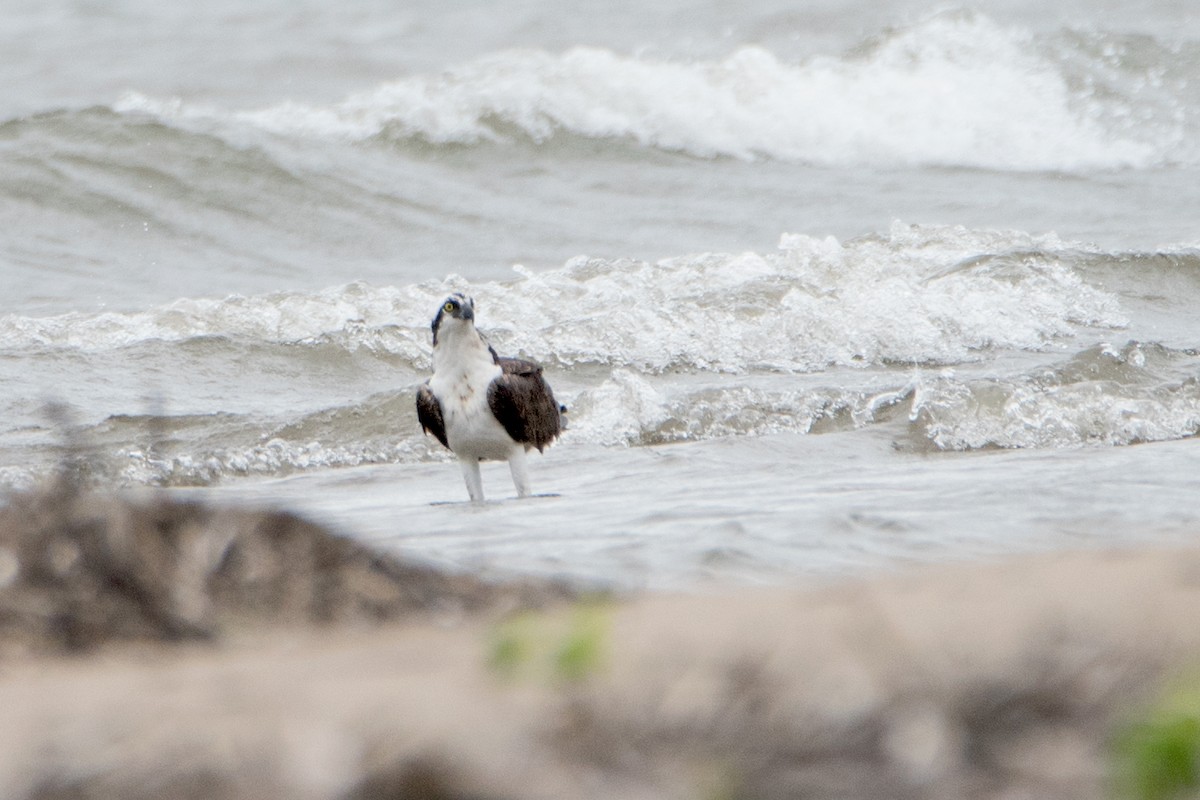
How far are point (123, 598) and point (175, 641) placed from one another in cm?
17

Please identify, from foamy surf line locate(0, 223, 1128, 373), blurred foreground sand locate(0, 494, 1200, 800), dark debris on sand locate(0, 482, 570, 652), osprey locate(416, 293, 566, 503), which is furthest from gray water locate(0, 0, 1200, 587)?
blurred foreground sand locate(0, 494, 1200, 800)

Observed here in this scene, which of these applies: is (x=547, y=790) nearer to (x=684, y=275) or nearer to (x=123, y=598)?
(x=123, y=598)

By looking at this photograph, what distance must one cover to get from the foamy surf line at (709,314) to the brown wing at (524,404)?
12.1 ft

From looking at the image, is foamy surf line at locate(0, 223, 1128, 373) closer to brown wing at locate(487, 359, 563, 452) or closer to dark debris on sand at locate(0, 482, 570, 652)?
brown wing at locate(487, 359, 563, 452)

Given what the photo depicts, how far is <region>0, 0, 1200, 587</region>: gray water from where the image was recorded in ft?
22.8

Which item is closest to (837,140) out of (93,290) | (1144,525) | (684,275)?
(684,275)

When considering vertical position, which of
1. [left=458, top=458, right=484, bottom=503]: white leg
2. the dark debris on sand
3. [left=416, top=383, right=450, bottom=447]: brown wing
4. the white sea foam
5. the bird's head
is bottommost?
[left=458, top=458, right=484, bottom=503]: white leg

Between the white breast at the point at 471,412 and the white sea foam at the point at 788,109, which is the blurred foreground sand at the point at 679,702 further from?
the white sea foam at the point at 788,109

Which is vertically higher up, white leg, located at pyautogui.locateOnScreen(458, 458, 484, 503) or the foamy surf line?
the foamy surf line

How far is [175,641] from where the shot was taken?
120 inches

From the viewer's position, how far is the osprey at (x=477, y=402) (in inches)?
311

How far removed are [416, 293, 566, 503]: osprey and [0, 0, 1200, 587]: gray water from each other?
31 cm

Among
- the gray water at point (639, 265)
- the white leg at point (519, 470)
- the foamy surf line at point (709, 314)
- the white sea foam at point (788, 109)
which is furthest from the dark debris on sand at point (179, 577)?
the white sea foam at point (788, 109)

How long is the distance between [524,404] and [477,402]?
226 mm
